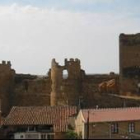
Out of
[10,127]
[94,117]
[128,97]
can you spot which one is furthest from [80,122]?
[128,97]

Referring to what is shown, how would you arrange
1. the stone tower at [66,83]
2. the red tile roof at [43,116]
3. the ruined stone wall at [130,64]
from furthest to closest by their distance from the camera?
the ruined stone wall at [130,64] → the stone tower at [66,83] → the red tile roof at [43,116]

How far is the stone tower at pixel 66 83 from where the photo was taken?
71.7m

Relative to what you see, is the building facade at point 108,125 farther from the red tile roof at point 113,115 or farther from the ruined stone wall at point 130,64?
the ruined stone wall at point 130,64

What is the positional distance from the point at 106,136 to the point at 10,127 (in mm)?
8564

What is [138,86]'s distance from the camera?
72938 mm

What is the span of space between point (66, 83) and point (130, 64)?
6456mm

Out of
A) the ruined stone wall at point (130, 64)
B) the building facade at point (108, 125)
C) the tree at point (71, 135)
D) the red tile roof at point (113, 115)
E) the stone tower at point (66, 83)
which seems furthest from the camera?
the ruined stone wall at point (130, 64)

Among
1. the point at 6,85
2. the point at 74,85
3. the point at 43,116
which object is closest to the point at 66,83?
the point at 74,85

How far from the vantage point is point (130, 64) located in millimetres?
72688

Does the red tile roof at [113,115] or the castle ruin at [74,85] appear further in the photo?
the castle ruin at [74,85]

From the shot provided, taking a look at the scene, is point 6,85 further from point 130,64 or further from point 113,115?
point 113,115

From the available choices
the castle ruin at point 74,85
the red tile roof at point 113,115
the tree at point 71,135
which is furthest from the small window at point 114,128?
the castle ruin at point 74,85

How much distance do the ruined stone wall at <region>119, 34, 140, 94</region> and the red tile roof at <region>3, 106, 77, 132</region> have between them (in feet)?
32.1

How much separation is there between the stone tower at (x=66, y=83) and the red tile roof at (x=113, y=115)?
1067 centimetres
